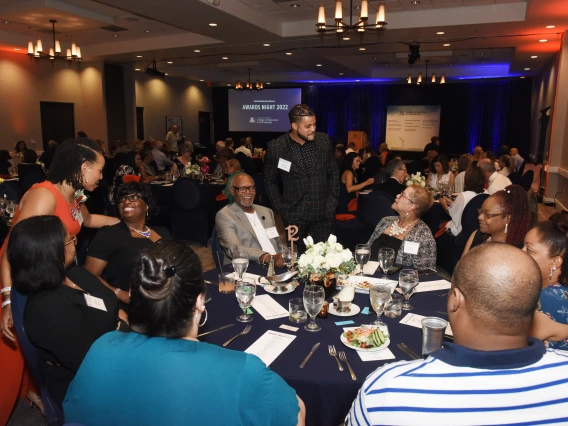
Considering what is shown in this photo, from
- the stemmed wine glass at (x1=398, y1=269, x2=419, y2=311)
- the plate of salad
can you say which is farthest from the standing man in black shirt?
the plate of salad

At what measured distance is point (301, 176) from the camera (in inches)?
151

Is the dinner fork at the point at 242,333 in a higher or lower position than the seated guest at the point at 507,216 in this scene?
lower

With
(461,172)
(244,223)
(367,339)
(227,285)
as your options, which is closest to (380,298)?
(367,339)

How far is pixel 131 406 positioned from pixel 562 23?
943cm

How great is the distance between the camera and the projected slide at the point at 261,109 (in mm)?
19266

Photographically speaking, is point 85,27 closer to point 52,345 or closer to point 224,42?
point 224,42

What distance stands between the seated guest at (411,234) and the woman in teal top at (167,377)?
2.12 metres

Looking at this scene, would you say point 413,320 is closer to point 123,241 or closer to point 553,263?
point 553,263

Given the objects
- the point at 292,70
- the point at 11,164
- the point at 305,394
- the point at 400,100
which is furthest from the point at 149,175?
the point at 400,100

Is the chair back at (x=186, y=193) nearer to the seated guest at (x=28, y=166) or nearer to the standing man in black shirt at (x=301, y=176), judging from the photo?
the standing man in black shirt at (x=301, y=176)

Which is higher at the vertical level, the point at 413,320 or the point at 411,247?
the point at 411,247

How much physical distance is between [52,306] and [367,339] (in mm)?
1263

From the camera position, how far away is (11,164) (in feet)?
30.8

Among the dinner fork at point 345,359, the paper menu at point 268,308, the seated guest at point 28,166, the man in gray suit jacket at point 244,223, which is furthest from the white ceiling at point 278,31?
the dinner fork at point 345,359
